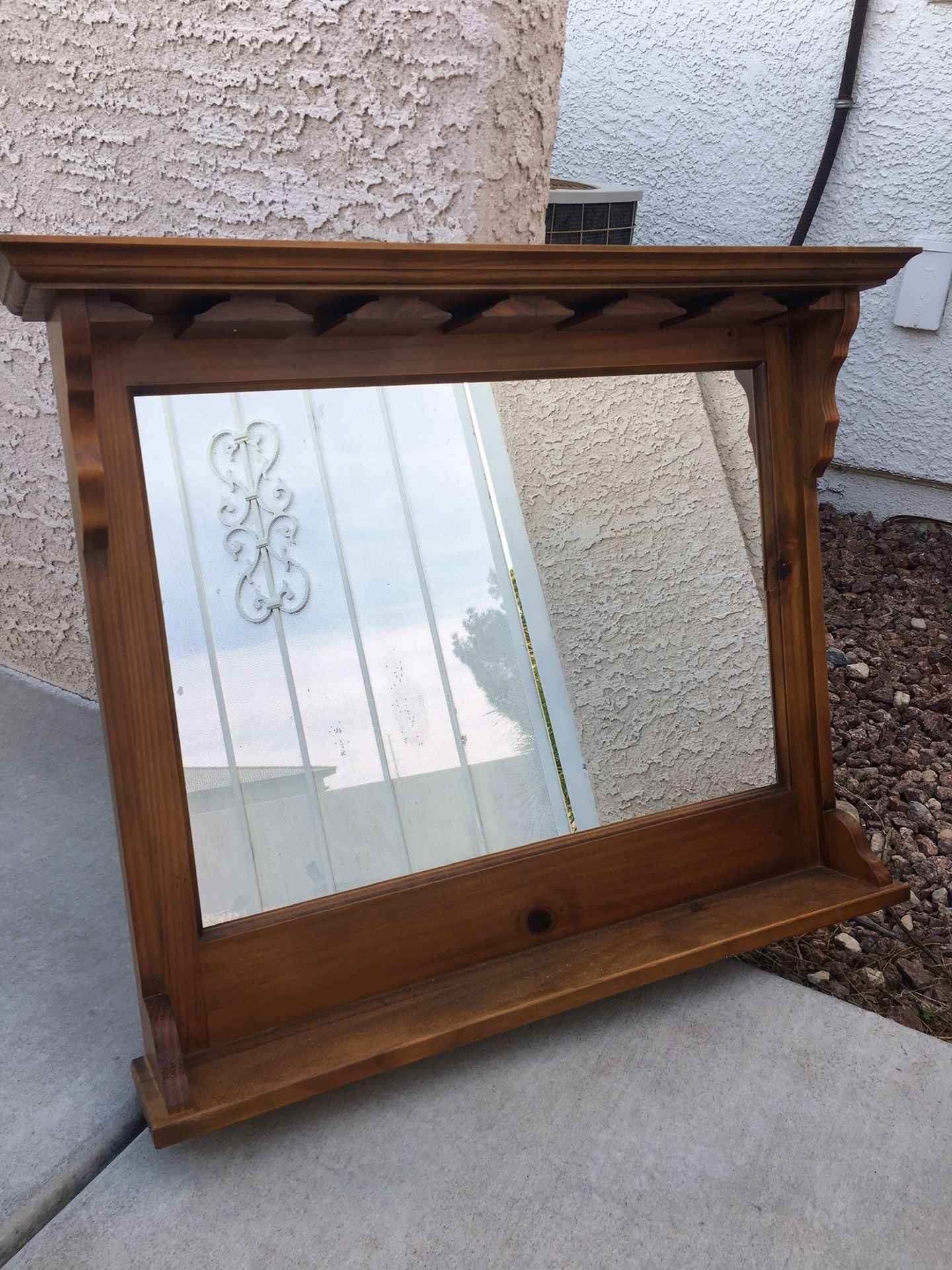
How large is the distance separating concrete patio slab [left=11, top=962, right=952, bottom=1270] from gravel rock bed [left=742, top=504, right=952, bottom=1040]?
224 mm

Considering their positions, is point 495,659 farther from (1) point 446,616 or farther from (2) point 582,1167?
(2) point 582,1167

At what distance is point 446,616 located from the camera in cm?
150

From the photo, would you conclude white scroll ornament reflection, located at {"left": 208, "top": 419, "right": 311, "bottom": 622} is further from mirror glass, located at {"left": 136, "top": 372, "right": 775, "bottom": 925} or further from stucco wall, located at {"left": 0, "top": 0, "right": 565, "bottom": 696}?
stucco wall, located at {"left": 0, "top": 0, "right": 565, "bottom": 696}

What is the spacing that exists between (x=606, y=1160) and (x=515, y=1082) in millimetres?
168

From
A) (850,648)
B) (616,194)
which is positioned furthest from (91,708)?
(616,194)

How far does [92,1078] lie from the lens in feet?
4.43

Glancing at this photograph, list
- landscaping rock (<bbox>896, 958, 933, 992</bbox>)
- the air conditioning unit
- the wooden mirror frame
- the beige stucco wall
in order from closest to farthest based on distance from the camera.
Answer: the wooden mirror frame
the beige stucco wall
landscaping rock (<bbox>896, 958, 933, 992</bbox>)
the air conditioning unit

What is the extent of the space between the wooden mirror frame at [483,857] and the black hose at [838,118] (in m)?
2.24

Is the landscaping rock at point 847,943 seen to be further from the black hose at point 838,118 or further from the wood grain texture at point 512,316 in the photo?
the black hose at point 838,118

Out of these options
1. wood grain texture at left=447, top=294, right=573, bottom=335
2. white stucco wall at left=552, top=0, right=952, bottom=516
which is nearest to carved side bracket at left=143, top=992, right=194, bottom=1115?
wood grain texture at left=447, top=294, right=573, bottom=335

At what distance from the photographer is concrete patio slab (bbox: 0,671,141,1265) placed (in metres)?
1.22

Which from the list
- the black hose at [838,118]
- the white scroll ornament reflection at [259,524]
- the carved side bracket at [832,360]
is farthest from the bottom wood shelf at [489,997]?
the black hose at [838,118]

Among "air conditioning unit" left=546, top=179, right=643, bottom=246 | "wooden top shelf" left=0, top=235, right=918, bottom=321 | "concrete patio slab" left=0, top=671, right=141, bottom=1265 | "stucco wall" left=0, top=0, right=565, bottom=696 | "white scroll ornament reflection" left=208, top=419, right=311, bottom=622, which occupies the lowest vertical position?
"concrete patio slab" left=0, top=671, right=141, bottom=1265

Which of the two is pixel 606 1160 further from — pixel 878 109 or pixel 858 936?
pixel 878 109
